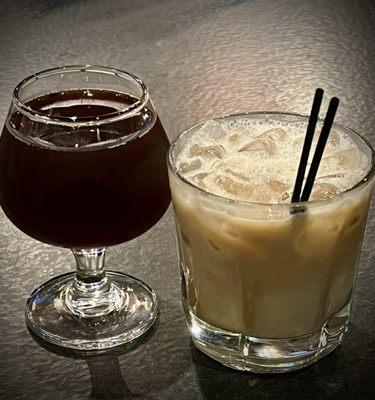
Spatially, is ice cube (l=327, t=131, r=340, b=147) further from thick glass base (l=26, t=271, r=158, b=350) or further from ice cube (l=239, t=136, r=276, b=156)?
thick glass base (l=26, t=271, r=158, b=350)

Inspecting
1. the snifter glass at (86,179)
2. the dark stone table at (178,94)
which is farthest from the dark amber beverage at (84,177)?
the dark stone table at (178,94)

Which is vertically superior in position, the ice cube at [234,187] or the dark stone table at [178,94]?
the ice cube at [234,187]

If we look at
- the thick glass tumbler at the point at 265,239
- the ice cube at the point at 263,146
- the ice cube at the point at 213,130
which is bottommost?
the thick glass tumbler at the point at 265,239

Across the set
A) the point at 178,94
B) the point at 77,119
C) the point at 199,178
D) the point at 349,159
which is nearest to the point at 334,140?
the point at 349,159

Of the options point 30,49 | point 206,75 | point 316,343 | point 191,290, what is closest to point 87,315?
point 191,290

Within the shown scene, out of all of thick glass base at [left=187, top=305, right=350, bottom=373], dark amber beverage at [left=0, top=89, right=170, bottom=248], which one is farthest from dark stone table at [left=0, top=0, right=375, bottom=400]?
dark amber beverage at [left=0, top=89, right=170, bottom=248]

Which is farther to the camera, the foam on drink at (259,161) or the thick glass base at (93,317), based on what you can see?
the thick glass base at (93,317)

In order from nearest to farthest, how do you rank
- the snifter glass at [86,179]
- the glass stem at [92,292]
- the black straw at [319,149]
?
the black straw at [319,149] → the snifter glass at [86,179] → the glass stem at [92,292]

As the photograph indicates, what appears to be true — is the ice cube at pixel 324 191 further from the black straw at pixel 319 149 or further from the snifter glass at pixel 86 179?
the snifter glass at pixel 86 179

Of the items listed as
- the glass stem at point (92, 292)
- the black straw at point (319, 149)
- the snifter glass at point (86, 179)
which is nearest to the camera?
the black straw at point (319, 149)
